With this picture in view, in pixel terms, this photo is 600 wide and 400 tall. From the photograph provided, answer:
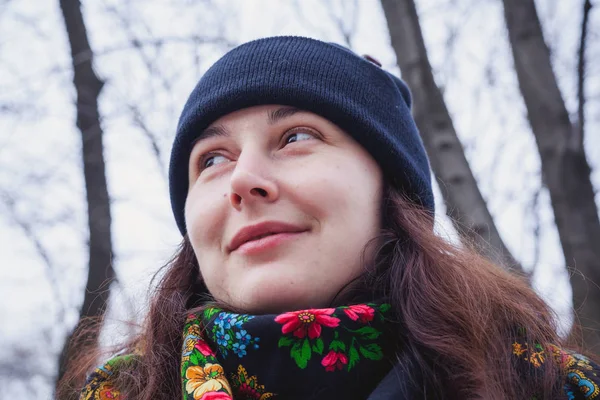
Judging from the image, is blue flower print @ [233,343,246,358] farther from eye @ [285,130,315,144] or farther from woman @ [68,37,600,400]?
eye @ [285,130,315,144]

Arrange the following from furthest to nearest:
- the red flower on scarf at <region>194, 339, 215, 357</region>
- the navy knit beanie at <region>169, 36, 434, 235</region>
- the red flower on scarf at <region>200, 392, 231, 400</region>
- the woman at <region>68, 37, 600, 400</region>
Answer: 1. the navy knit beanie at <region>169, 36, 434, 235</region>
2. the red flower on scarf at <region>194, 339, 215, 357</region>
3. the woman at <region>68, 37, 600, 400</region>
4. the red flower on scarf at <region>200, 392, 231, 400</region>

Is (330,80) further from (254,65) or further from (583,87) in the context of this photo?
(583,87)

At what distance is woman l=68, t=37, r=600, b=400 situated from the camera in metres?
1.44

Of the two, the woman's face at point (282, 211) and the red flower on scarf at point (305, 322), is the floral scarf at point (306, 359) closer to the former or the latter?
the red flower on scarf at point (305, 322)

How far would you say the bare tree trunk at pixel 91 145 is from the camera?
3.29m

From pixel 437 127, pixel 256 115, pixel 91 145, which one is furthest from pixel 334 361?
pixel 91 145

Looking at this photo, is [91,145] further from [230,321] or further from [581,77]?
[581,77]

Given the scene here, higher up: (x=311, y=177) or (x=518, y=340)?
(x=311, y=177)

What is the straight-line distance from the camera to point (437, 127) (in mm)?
2799

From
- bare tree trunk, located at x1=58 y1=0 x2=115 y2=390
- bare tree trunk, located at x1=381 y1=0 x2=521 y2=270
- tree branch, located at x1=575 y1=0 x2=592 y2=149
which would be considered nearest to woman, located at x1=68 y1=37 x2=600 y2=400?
bare tree trunk, located at x1=381 y1=0 x2=521 y2=270

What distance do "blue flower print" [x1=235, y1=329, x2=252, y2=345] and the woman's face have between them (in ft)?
0.31

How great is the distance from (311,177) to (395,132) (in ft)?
1.81

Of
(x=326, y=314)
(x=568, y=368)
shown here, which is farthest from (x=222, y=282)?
(x=568, y=368)

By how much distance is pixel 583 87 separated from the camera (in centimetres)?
285
